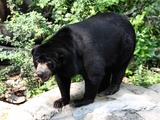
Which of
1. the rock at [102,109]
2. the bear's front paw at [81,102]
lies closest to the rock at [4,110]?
the rock at [102,109]

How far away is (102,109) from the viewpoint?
450 cm

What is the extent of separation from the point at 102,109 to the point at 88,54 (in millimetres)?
722

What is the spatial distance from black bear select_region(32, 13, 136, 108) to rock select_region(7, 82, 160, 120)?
0.13 meters

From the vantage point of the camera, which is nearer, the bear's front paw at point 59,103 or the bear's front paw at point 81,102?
the bear's front paw at point 81,102

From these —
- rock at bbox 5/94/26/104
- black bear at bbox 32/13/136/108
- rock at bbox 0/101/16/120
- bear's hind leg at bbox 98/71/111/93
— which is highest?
black bear at bbox 32/13/136/108

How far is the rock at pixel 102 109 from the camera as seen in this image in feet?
14.6

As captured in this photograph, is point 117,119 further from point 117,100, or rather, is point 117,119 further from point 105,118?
point 117,100

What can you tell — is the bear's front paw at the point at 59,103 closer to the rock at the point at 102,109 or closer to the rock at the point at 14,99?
the rock at the point at 102,109

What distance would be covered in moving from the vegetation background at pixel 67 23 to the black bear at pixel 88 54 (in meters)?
1.27

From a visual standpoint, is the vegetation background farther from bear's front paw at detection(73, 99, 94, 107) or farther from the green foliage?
bear's front paw at detection(73, 99, 94, 107)

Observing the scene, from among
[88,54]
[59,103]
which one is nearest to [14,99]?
[59,103]

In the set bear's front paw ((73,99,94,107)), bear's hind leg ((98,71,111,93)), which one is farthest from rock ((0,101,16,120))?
bear's hind leg ((98,71,111,93))

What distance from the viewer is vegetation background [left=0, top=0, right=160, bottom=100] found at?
6.74 meters

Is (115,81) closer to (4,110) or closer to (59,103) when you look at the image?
(59,103)
